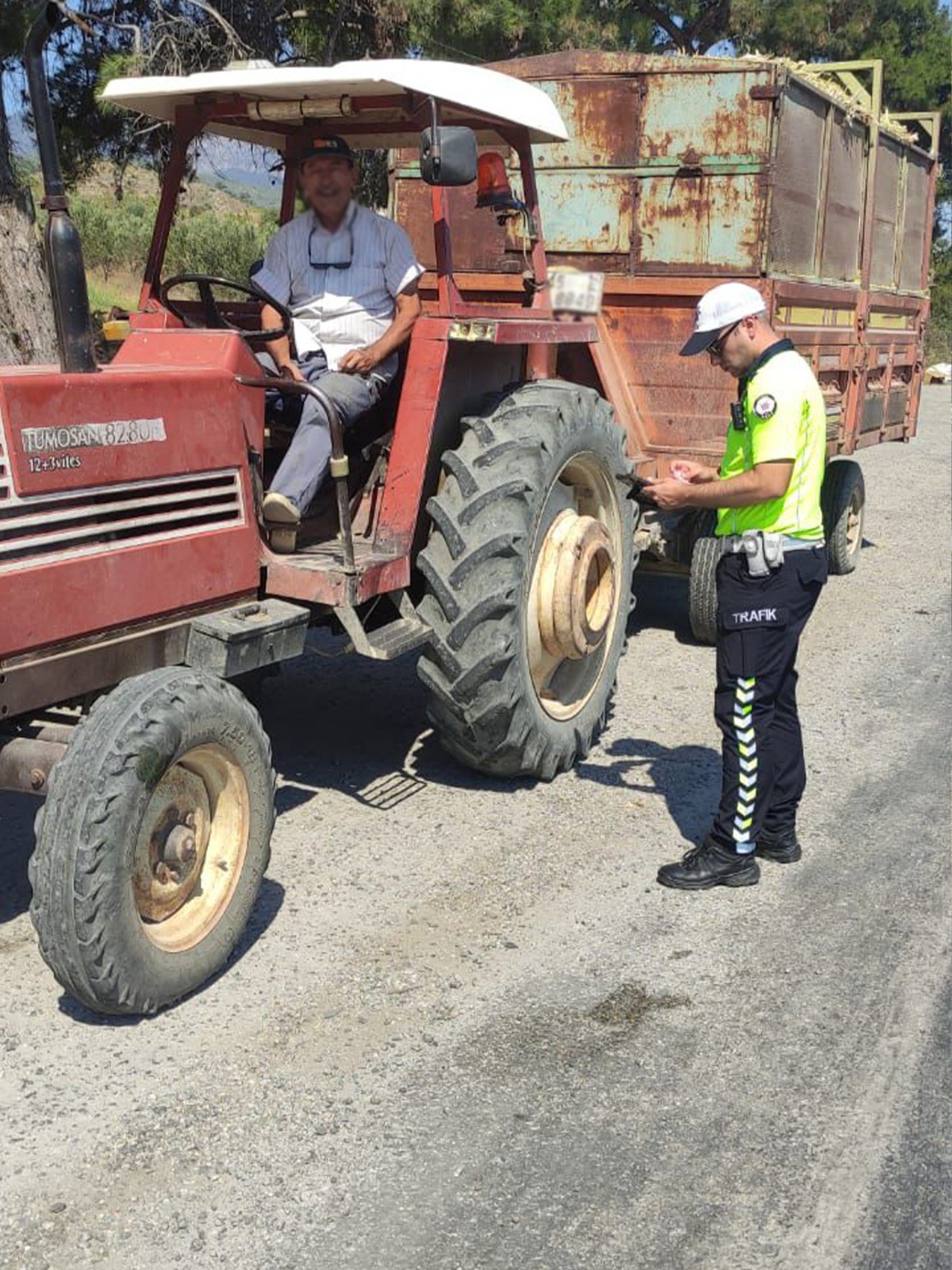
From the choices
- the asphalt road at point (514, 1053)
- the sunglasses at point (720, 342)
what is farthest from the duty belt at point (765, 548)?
the asphalt road at point (514, 1053)

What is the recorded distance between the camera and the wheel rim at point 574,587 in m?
5.01

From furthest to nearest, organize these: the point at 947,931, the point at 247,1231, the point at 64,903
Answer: the point at 947,931 → the point at 64,903 → the point at 247,1231

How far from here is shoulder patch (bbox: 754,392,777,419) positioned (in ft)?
13.8

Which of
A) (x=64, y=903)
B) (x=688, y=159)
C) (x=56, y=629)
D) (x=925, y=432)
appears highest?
(x=688, y=159)

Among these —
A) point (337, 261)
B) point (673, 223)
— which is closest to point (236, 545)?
point (337, 261)

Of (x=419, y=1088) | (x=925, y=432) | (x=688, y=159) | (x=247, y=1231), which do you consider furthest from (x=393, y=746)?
(x=925, y=432)

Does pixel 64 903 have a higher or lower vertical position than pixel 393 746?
higher

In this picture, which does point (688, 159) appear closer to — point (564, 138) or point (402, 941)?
point (564, 138)

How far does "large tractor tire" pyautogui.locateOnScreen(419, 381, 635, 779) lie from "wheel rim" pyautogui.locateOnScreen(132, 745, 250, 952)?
1.18m

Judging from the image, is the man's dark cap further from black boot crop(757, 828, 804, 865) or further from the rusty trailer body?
black boot crop(757, 828, 804, 865)

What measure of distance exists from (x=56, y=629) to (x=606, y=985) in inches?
70.0

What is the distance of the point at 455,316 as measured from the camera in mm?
4738

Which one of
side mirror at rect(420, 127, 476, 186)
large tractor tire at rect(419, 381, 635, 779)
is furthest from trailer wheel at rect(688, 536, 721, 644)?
side mirror at rect(420, 127, 476, 186)

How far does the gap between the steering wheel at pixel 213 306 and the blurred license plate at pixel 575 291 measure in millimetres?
1014
